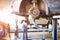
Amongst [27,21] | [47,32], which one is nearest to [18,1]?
[27,21]

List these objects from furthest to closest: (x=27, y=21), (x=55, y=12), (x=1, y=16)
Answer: (x=1, y=16) → (x=27, y=21) → (x=55, y=12)

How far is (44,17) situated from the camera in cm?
216

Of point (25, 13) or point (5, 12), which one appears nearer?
point (25, 13)

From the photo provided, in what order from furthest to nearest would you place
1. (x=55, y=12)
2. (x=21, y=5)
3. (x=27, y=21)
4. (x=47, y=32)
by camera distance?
1. (x=47, y=32)
2. (x=27, y=21)
3. (x=21, y=5)
4. (x=55, y=12)

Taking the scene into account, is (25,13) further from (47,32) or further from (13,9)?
(47,32)

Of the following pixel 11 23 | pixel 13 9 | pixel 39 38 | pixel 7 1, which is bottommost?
pixel 39 38

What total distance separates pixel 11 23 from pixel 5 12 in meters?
0.29

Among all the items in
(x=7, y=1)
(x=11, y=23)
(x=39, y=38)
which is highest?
(x=7, y=1)

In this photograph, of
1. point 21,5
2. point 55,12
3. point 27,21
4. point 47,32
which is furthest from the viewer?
point 47,32

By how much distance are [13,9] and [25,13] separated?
0.60ft

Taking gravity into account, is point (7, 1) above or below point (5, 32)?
above

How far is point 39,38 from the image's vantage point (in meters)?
3.33

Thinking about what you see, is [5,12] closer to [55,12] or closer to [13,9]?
[13,9]

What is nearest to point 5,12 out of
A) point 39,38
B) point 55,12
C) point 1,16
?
point 1,16
